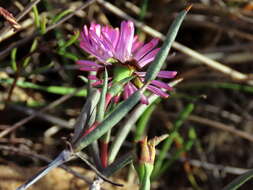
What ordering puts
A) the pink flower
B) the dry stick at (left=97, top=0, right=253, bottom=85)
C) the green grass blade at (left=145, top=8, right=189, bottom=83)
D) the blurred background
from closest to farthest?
the green grass blade at (left=145, top=8, right=189, bottom=83), the pink flower, the blurred background, the dry stick at (left=97, top=0, right=253, bottom=85)

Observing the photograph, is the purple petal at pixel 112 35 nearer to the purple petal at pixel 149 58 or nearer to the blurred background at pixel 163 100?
the purple petal at pixel 149 58

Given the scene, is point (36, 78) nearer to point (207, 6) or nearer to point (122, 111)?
point (207, 6)

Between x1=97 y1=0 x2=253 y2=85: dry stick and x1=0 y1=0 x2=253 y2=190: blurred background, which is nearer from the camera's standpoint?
x1=0 y1=0 x2=253 y2=190: blurred background

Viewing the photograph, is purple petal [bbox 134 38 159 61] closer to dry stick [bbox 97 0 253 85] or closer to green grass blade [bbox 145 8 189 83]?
green grass blade [bbox 145 8 189 83]

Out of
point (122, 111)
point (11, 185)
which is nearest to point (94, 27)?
point (122, 111)

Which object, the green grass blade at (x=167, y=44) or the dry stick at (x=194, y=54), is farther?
the dry stick at (x=194, y=54)

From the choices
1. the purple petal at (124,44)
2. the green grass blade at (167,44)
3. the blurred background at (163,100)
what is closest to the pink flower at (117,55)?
the purple petal at (124,44)

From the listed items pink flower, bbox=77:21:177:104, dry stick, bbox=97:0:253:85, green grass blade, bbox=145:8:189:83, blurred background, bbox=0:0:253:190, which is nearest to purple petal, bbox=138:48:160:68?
pink flower, bbox=77:21:177:104

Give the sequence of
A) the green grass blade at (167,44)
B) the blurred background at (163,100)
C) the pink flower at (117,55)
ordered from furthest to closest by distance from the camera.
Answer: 1. the blurred background at (163,100)
2. the pink flower at (117,55)
3. the green grass blade at (167,44)
